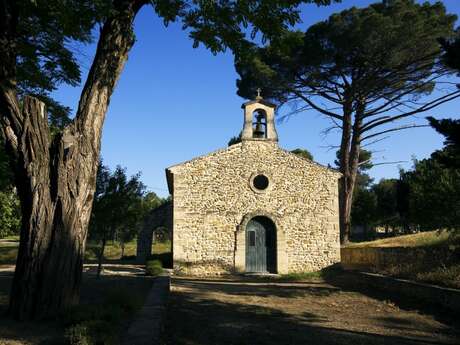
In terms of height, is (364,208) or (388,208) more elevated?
(388,208)

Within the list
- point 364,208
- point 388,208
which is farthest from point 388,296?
point 388,208

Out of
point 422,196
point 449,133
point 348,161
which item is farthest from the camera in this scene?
point 348,161

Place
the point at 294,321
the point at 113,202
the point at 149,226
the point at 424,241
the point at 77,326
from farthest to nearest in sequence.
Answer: the point at 149,226 → the point at 424,241 → the point at 113,202 → the point at 294,321 → the point at 77,326

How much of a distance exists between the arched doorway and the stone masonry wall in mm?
332

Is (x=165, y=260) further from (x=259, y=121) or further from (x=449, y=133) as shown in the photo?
(x=449, y=133)

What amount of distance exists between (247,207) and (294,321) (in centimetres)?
1026

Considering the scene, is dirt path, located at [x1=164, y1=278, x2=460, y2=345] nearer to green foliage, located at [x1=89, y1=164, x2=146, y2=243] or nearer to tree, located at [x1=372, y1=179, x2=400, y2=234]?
green foliage, located at [x1=89, y1=164, x2=146, y2=243]

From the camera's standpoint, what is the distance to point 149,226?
810 inches

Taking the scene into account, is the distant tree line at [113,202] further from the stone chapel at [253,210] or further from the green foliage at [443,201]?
the green foliage at [443,201]

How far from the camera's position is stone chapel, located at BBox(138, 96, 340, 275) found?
17.1 m

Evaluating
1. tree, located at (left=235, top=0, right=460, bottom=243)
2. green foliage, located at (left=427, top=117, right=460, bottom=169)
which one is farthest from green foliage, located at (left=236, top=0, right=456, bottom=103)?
green foliage, located at (left=427, top=117, right=460, bottom=169)

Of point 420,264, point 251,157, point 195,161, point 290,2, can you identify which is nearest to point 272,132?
point 251,157

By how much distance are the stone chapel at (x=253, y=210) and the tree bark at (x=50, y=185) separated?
11123 millimetres

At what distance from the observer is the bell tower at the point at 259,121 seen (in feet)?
59.1
